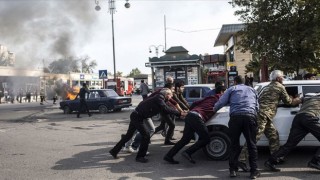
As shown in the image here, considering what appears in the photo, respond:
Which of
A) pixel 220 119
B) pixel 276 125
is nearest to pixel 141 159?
pixel 220 119

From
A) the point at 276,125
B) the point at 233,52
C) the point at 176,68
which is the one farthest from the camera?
the point at 233,52

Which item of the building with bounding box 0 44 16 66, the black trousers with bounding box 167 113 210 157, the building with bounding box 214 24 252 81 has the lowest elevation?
the black trousers with bounding box 167 113 210 157

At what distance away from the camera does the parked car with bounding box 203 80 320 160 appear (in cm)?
714

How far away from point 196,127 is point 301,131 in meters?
1.84

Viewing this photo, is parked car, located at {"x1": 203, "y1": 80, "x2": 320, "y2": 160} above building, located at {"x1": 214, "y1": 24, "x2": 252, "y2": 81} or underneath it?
underneath

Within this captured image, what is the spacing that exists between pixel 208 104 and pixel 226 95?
1.02m

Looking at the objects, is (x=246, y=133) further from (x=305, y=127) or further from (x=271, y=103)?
(x=305, y=127)

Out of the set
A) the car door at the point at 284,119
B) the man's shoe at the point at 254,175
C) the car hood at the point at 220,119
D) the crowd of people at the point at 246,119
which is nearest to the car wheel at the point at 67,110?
the crowd of people at the point at 246,119

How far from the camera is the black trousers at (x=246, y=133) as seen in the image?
6.02 m

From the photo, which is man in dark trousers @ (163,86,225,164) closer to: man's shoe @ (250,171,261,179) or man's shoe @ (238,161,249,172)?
man's shoe @ (238,161,249,172)

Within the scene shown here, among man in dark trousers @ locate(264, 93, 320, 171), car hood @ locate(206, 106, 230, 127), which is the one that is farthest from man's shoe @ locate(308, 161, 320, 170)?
car hood @ locate(206, 106, 230, 127)

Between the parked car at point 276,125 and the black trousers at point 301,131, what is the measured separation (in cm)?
77

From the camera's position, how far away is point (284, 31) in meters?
15.8

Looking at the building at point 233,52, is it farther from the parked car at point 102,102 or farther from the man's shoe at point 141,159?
the man's shoe at point 141,159
